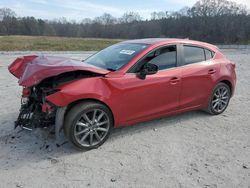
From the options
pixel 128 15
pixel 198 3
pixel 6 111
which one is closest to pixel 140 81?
pixel 6 111

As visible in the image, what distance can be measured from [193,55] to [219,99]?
116 centimetres

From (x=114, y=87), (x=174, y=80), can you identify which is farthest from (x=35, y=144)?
(x=174, y=80)

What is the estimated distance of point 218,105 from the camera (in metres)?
5.62

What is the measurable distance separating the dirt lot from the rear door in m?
0.46

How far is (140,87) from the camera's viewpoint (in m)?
4.32

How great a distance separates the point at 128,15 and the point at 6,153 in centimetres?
8965

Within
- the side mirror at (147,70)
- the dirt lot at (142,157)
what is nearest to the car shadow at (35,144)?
the dirt lot at (142,157)

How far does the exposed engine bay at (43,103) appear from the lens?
12.8 feet

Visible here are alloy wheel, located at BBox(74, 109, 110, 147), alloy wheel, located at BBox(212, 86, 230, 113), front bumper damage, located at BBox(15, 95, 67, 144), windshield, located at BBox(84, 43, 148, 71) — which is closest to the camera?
front bumper damage, located at BBox(15, 95, 67, 144)

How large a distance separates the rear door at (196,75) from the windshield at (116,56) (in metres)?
0.92

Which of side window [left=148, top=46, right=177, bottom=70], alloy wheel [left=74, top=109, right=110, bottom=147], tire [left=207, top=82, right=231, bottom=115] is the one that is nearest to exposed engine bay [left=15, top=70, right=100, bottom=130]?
alloy wheel [left=74, top=109, right=110, bottom=147]

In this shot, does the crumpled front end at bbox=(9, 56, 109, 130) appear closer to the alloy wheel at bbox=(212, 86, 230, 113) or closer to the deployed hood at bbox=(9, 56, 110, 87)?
the deployed hood at bbox=(9, 56, 110, 87)

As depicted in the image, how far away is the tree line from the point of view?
62156 millimetres

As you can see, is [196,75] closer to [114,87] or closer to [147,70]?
[147,70]
